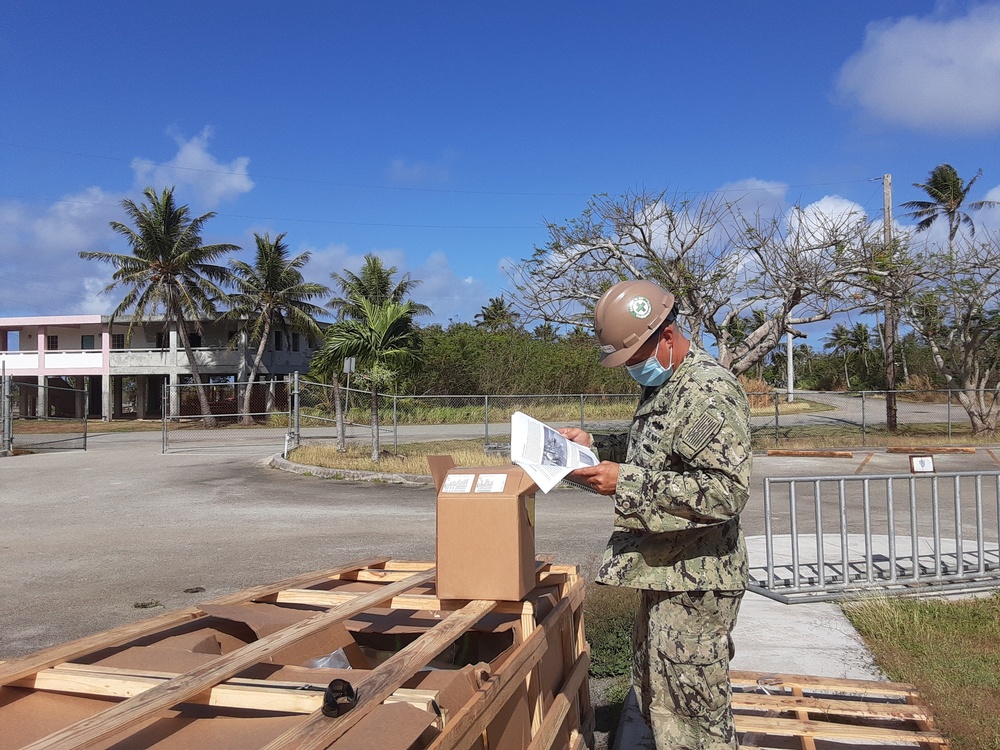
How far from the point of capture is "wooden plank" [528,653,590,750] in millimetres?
2652

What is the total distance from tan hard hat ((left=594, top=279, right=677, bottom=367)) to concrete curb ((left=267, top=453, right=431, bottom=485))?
12189 mm

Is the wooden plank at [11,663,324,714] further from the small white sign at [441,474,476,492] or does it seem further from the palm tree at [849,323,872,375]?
the palm tree at [849,323,872,375]

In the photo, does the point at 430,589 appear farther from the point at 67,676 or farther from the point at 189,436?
the point at 189,436

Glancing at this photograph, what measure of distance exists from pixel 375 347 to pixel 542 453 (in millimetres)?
15254

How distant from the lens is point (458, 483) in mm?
2998

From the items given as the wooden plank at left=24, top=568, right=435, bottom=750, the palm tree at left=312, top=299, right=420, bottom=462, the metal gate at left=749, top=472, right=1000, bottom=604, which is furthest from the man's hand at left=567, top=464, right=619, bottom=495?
the palm tree at left=312, top=299, right=420, bottom=462

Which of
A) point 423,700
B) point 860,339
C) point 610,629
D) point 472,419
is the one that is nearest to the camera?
point 423,700

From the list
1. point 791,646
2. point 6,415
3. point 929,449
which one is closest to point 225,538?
point 791,646

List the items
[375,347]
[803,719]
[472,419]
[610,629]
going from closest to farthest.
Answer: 1. [803,719]
2. [610,629]
3. [375,347]
4. [472,419]

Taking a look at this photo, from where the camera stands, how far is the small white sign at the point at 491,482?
2916 mm

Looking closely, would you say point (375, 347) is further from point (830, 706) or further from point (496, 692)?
point (496, 692)

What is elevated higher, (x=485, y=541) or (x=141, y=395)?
(x=141, y=395)

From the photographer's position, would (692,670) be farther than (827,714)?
No

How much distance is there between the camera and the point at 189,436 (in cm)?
2925
